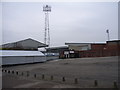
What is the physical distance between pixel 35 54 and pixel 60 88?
28.4 metres

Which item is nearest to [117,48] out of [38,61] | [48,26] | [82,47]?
[82,47]

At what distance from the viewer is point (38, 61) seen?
36.9 m

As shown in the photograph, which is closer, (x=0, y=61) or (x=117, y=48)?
(x=0, y=61)

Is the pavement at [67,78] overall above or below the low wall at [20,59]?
above

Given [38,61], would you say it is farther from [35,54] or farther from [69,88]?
[69,88]

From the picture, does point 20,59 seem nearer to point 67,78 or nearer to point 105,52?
point 67,78

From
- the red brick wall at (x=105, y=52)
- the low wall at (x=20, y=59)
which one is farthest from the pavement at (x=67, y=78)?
the red brick wall at (x=105, y=52)

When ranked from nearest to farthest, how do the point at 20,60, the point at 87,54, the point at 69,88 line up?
the point at 69,88 < the point at 20,60 < the point at 87,54

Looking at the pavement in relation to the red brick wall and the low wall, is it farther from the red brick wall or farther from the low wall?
the red brick wall

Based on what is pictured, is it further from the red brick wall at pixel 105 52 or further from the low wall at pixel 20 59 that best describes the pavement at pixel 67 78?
the red brick wall at pixel 105 52

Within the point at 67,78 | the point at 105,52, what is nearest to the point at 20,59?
the point at 67,78

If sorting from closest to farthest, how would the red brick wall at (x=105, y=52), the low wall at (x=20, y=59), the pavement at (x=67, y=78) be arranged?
1. the pavement at (x=67, y=78)
2. the low wall at (x=20, y=59)
3. the red brick wall at (x=105, y=52)

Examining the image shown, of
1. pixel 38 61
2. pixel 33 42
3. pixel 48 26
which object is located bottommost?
pixel 38 61

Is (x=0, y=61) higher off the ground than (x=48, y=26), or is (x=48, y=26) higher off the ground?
(x=48, y=26)
